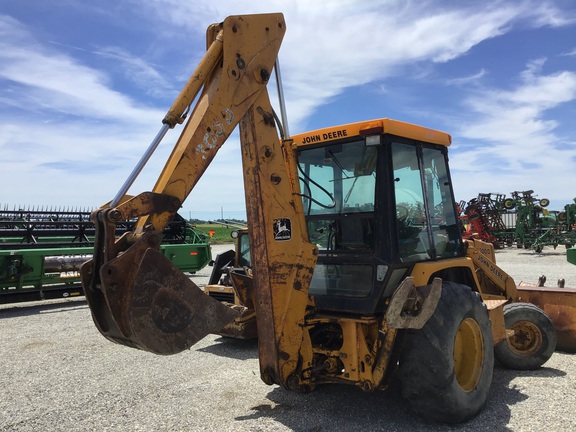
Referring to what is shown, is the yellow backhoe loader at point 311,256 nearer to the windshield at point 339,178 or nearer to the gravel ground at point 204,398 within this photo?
the windshield at point 339,178

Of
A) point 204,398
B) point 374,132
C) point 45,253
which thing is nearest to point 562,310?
point 374,132

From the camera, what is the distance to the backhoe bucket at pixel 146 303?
278 centimetres

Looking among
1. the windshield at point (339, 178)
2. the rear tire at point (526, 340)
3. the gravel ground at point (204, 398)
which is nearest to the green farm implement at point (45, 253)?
the gravel ground at point (204, 398)

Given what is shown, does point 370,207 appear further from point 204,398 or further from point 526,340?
point 526,340

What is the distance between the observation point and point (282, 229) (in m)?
3.57

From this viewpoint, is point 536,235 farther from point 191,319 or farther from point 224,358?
point 191,319

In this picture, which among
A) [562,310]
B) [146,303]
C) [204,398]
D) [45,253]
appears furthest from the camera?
[45,253]

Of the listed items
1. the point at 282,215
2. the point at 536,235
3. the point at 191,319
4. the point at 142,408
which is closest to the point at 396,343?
the point at 282,215

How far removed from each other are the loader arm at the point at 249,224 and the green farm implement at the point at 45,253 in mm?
6797

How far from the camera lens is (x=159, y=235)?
2.99 meters

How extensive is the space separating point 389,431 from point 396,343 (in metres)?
0.65

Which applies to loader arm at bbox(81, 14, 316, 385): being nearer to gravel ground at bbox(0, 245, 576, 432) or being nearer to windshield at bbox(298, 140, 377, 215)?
windshield at bbox(298, 140, 377, 215)

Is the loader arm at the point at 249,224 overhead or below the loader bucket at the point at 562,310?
overhead

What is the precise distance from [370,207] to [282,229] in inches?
32.9
